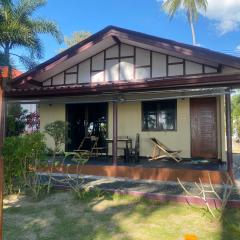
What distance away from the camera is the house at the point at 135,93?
381 inches

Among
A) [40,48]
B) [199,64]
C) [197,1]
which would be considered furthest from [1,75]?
[197,1]

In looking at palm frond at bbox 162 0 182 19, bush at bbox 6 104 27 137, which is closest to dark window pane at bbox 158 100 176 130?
bush at bbox 6 104 27 137

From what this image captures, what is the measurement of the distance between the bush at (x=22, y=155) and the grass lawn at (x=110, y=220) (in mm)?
598

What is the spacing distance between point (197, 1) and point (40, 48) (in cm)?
1448

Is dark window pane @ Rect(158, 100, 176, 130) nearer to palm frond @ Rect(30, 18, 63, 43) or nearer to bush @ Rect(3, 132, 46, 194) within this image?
bush @ Rect(3, 132, 46, 194)

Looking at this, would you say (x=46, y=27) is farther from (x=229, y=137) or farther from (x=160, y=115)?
(x=229, y=137)

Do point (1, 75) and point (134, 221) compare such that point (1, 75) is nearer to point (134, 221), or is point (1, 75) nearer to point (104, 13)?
point (134, 221)

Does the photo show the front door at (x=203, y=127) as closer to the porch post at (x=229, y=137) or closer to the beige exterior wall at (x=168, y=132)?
the beige exterior wall at (x=168, y=132)

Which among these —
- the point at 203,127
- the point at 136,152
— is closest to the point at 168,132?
the point at 203,127

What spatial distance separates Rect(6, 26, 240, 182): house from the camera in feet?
31.8

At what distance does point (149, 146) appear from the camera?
11992mm

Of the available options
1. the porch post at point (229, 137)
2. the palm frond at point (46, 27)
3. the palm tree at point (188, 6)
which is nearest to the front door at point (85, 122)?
the porch post at point (229, 137)

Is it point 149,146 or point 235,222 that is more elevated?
point 149,146

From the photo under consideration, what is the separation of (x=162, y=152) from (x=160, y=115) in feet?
4.41
